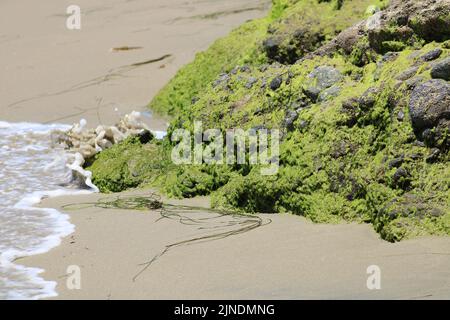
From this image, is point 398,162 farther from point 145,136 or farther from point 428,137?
point 145,136

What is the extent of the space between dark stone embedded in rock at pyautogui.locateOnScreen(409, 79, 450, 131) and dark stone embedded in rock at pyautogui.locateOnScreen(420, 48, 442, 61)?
0.27 metres

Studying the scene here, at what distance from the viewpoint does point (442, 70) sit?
4.09 m

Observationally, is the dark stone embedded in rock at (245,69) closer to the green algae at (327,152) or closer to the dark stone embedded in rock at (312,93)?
the green algae at (327,152)

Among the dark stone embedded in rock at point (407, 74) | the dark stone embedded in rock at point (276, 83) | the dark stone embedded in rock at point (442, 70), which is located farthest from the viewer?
the dark stone embedded in rock at point (276, 83)

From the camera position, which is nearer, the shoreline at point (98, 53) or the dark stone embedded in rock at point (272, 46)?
the dark stone embedded in rock at point (272, 46)

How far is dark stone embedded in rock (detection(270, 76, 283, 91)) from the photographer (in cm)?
486

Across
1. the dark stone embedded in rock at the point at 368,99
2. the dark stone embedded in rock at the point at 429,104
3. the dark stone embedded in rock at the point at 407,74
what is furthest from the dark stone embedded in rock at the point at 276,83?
the dark stone embedded in rock at the point at 429,104

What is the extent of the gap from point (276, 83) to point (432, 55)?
93 centimetres

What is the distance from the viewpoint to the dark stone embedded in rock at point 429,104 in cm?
397

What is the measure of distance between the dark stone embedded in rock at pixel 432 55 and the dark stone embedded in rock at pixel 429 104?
27 cm

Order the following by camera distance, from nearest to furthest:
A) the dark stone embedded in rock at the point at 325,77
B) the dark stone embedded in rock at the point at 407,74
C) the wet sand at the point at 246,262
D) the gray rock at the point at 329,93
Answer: the wet sand at the point at 246,262 < the dark stone embedded in rock at the point at 407,74 < the gray rock at the point at 329,93 < the dark stone embedded in rock at the point at 325,77

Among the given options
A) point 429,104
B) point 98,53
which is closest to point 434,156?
point 429,104
